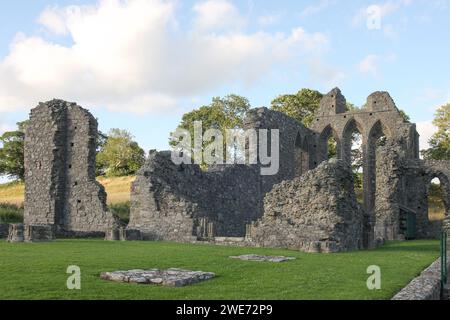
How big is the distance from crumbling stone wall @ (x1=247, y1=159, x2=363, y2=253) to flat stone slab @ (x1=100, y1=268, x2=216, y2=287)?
24.2 ft

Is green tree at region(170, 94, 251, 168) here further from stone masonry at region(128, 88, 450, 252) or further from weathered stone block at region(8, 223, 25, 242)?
weathered stone block at region(8, 223, 25, 242)

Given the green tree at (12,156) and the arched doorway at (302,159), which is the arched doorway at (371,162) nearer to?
the arched doorway at (302,159)

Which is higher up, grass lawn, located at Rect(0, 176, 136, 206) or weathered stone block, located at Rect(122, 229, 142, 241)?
grass lawn, located at Rect(0, 176, 136, 206)

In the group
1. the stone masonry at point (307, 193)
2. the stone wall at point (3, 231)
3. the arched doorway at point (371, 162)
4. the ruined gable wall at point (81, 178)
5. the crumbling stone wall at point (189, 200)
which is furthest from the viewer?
the arched doorway at point (371, 162)

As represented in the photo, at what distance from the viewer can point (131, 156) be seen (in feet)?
209

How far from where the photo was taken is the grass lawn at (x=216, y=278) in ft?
23.1

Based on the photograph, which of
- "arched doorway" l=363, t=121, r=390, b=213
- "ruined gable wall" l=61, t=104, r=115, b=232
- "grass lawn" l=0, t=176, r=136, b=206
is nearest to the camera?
"ruined gable wall" l=61, t=104, r=115, b=232

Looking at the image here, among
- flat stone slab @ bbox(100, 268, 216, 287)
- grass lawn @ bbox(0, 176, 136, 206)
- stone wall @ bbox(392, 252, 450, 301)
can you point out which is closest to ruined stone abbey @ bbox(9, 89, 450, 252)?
stone wall @ bbox(392, 252, 450, 301)

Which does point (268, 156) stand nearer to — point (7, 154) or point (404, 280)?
point (404, 280)

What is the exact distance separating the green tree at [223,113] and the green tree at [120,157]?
14.8 metres

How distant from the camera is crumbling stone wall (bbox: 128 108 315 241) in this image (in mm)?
20281

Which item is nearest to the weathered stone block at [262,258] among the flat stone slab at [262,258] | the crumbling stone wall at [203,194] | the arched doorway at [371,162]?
the flat stone slab at [262,258]

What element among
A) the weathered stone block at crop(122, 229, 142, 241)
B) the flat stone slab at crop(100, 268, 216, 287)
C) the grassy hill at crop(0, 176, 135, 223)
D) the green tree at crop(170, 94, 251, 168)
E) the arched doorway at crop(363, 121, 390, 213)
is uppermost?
the green tree at crop(170, 94, 251, 168)
